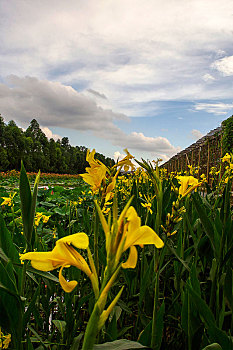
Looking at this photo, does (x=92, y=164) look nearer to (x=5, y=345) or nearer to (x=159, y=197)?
(x=159, y=197)

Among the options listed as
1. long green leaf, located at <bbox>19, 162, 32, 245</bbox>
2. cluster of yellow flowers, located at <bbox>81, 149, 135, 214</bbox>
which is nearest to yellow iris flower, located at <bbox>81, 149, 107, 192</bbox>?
cluster of yellow flowers, located at <bbox>81, 149, 135, 214</bbox>

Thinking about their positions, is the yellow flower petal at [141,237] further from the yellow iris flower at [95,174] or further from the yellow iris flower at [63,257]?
the yellow iris flower at [95,174]

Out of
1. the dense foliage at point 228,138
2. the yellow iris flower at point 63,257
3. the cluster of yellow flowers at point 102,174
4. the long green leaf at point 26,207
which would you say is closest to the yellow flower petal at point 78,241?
the yellow iris flower at point 63,257

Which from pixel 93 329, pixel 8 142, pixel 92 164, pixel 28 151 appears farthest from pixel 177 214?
pixel 28 151

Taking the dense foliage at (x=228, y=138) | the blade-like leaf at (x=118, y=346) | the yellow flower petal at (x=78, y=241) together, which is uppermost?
the dense foliage at (x=228, y=138)

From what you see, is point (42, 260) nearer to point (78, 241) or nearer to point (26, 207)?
point (78, 241)

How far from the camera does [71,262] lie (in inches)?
16.3

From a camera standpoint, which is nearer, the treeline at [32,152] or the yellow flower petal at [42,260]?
the yellow flower petal at [42,260]

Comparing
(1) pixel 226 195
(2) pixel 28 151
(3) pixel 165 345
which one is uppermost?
(2) pixel 28 151

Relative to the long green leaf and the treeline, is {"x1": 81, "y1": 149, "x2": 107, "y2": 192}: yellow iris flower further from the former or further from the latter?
the treeline

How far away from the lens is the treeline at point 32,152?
38250 millimetres

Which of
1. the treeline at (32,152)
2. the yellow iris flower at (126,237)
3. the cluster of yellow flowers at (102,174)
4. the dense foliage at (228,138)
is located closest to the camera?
the yellow iris flower at (126,237)

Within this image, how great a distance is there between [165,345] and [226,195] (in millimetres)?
725

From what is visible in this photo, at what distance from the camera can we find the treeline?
125 ft
